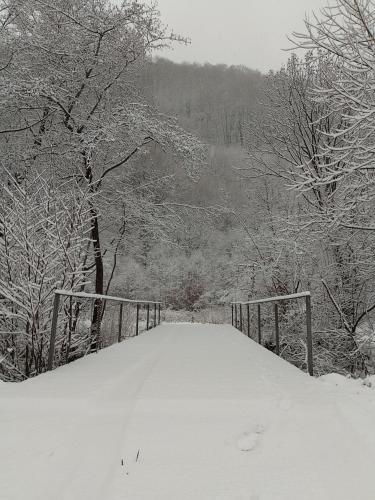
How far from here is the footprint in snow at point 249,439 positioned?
236 centimetres

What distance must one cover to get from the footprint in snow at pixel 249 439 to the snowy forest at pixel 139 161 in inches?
146

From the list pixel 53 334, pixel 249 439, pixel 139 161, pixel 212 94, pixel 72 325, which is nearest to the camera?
pixel 249 439

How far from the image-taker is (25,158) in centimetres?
880

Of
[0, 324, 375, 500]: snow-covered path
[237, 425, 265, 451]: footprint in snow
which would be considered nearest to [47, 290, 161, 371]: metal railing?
[0, 324, 375, 500]: snow-covered path

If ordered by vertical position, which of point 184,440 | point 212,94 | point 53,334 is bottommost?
point 184,440

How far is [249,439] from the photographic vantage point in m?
2.46

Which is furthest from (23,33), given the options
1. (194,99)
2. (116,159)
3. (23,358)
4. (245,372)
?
(194,99)

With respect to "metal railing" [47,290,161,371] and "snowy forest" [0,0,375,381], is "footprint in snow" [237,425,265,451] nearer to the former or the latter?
"metal railing" [47,290,161,371]

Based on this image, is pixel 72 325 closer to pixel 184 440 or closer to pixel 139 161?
pixel 184 440

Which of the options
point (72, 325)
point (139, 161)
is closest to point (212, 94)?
point (139, 161)

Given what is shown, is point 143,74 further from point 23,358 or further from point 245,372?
point 245,372

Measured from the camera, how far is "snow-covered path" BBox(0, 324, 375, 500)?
193 cm

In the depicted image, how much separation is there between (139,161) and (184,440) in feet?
39.0

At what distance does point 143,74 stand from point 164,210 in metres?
4.19
